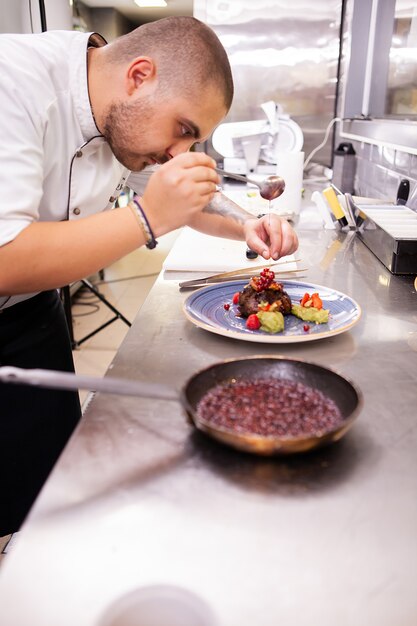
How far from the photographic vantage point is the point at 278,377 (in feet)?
2.98

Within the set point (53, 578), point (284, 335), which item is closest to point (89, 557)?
point (53, 578)

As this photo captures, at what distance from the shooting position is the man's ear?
3.98 feet

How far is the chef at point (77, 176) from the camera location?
1.07m

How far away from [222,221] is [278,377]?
89cm

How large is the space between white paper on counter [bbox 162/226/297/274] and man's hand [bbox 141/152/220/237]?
0.57 metres

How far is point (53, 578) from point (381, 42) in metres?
3.45

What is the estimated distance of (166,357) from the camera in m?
1.11

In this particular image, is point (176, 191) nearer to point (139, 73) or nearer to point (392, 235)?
point (139, 73)

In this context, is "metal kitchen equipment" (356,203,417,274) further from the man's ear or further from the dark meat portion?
the man's ear

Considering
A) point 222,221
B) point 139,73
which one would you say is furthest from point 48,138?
point 222,221

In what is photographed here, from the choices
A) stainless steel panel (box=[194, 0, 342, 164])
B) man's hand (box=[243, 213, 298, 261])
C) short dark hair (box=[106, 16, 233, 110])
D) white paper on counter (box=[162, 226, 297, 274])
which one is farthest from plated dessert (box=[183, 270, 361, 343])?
stainless steel panel (box=[194, 0, 342, 164])

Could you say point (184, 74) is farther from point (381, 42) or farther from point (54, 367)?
point (381, 42)

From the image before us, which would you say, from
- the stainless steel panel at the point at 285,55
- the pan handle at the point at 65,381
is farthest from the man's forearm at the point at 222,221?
the stainless steel panel at the point at 285,55

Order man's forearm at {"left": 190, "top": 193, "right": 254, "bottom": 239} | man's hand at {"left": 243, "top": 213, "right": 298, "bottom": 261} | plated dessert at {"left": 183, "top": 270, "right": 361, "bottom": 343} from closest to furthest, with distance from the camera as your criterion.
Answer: plated dessert at {"left": 183, "top": 270, "right": 361, "bottom": 343} < man's hand at {"left": 243, "top": 213, "right": 298, "bottom": 261} < man's forearm at {"left": 190, "top": 193, "right": 254, "bottom": 239}
